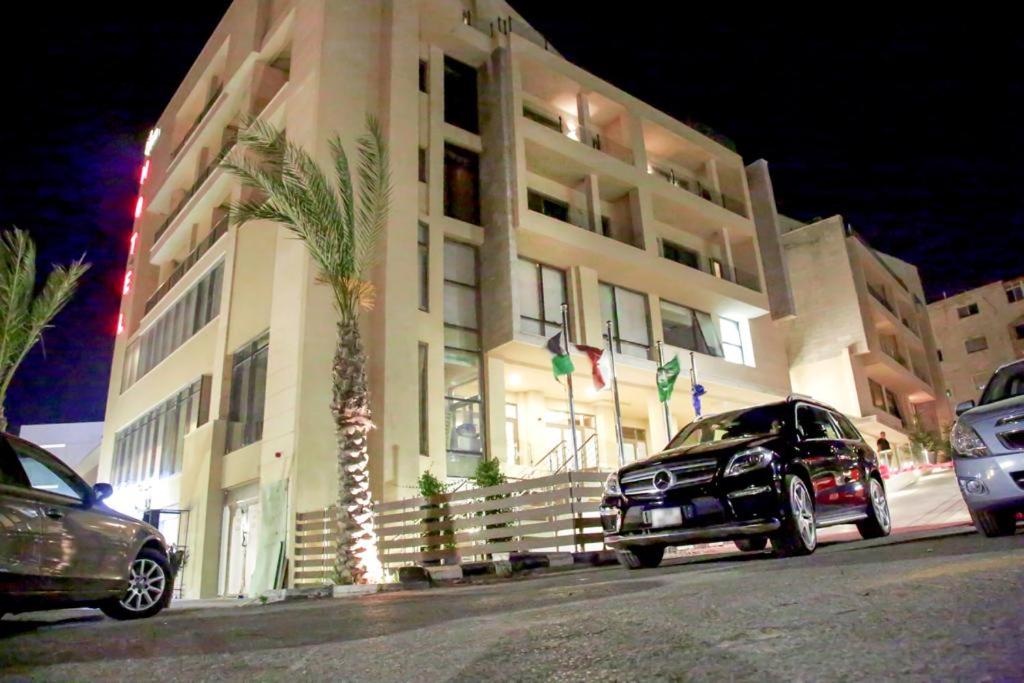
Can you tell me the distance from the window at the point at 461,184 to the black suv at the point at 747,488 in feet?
50.1

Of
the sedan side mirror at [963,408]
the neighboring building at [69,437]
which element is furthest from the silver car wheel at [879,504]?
the neighboring building at [69,437]

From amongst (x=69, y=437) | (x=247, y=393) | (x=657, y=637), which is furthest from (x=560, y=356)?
(x=69, y=437)

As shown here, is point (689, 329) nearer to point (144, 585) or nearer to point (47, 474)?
point (144, 585)

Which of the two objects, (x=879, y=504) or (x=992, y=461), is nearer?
(x=992, y=461)

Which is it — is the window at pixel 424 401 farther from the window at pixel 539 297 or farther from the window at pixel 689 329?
the window at pixel 689 329

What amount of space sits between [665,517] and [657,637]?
15.1 ft

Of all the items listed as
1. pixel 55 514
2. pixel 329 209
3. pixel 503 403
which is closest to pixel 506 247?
pixel 503 403

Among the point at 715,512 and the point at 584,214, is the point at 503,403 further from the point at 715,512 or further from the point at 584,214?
the point at 715,512

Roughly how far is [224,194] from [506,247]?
11825 millimetres

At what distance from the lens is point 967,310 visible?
5900 centimetres

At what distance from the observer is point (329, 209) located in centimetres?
1470

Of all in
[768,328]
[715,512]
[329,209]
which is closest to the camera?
[715,512]

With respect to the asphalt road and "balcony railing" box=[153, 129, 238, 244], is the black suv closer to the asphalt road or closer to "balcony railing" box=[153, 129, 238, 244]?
the asphalt road

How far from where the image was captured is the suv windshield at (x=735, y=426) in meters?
8.42
